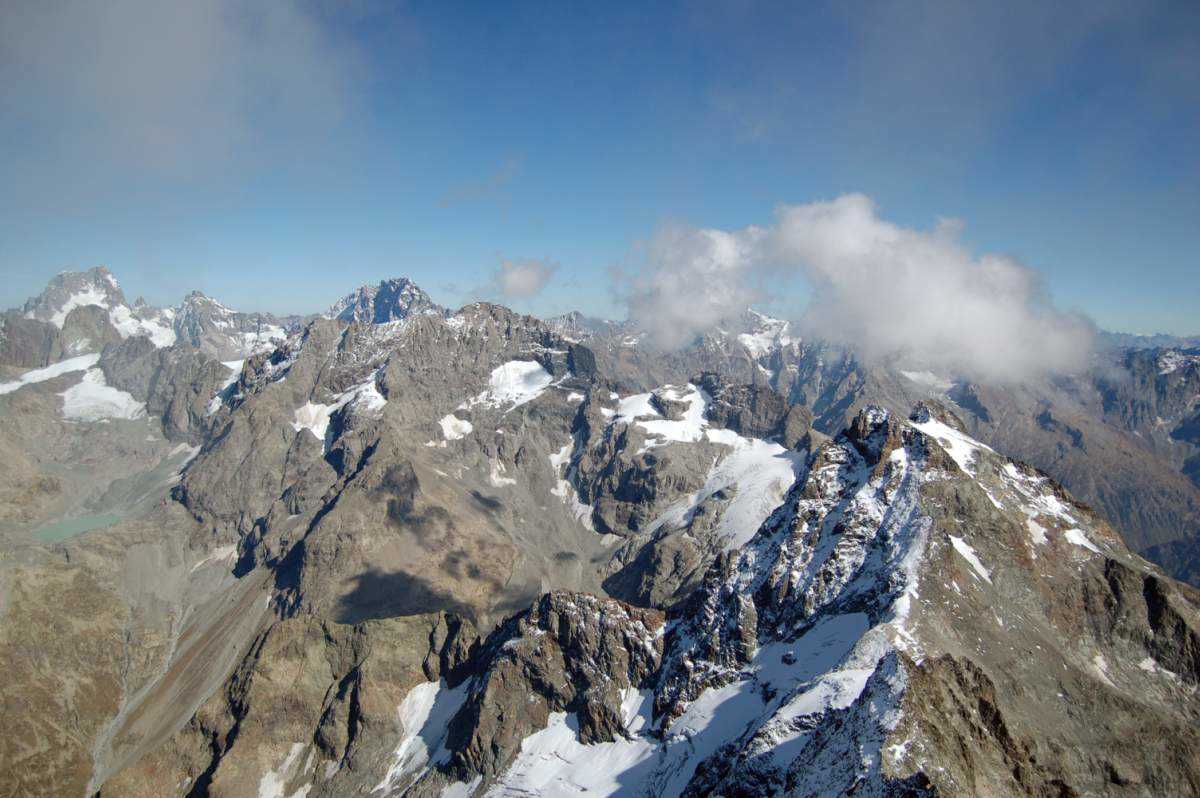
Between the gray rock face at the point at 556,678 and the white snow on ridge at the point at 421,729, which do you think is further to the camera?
the white snow on ridge at the point at 421,729

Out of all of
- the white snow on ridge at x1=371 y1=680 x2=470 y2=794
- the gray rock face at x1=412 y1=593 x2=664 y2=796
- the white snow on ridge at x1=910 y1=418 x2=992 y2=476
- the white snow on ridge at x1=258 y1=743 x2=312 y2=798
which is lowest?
the white snow on ridge at x1=258 y1=743 x2=312 y2=798

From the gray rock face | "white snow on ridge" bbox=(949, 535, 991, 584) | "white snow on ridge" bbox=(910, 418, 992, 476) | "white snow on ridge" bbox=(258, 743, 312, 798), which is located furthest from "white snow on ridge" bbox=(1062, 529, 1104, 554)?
"white snow on ridge" bbox=(258, 743, 312, 798)

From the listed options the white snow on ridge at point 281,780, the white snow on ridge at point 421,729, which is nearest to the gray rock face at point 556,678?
the white snow on ridge at point 421,729

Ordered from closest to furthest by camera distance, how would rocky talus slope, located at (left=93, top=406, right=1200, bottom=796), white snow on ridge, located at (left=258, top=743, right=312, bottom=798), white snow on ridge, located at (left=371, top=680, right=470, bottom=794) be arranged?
rocky talus slope, located at (left=93, top=406, right=1200, bottom=796) → white snow on ridge, located at (left=371, top=680, right=470, bottom=794) → white snow on ridge, located at (left=258, top=743, right=312, bottom=798)

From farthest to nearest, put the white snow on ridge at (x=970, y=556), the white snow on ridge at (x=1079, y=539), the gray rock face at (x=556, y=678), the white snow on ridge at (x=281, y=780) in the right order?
1. the white snow on ridge at (x=281, y=780)
2. the gray rock face at (x=556, y=678)
3. the white snow on ridge at (x=1079, y=539)
4. the white snow on ridge at (x=970, y=556)


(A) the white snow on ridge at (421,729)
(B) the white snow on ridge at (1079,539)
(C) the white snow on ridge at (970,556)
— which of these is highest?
(B) the white snow on ridge at (1079,539)

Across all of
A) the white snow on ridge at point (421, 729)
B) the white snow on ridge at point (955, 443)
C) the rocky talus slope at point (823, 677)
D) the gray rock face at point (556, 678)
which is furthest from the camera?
the white snow on ridge at point (421, 729)

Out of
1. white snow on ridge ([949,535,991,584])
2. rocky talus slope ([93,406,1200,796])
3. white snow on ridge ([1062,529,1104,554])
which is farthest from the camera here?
white snow on ridge ([1062,529,1104,554])

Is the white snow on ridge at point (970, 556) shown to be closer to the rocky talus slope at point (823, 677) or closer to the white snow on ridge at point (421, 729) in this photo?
the rocky talus slope at point (823, 677)

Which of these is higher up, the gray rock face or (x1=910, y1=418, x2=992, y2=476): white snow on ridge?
(x1=910, y1=418, x2=992, y2=476): white snow on ridge

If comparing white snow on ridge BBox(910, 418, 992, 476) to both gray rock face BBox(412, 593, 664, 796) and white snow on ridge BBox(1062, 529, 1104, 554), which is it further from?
gray rock face BBox(412, 593, 664, 796)

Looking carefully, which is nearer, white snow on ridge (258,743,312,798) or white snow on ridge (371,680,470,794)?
white snow on ridge (371,680,470,794)
